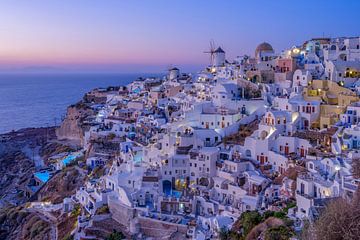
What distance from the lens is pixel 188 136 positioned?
2511cm

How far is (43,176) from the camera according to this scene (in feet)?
114

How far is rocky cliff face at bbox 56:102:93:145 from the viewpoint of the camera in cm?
4490

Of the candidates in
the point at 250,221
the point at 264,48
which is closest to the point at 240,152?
the point at 250,221

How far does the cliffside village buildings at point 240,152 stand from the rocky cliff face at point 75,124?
35.2 ft

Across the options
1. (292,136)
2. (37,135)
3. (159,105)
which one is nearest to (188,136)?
(292,136)

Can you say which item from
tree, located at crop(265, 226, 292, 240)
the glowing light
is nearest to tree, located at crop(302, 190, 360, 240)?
tree, located at crop(265, 226, 292, 240)

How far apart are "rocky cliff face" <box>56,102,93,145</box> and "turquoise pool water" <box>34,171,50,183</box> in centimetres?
761

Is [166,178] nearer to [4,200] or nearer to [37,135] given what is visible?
[4,200]

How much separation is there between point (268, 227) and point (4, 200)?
989 inches

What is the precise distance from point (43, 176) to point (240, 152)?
730 inches

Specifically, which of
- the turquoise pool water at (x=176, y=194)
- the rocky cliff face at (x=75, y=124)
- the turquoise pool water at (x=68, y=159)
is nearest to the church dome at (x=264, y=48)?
the turquoise pool water at (x=68, y=159)

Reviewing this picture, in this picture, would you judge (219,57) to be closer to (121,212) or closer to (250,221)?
(121,212)

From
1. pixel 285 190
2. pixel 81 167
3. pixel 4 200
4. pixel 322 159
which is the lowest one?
pixel 4 200

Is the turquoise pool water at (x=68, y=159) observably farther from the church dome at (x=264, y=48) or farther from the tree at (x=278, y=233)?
the tree at (x=278, y=233)
